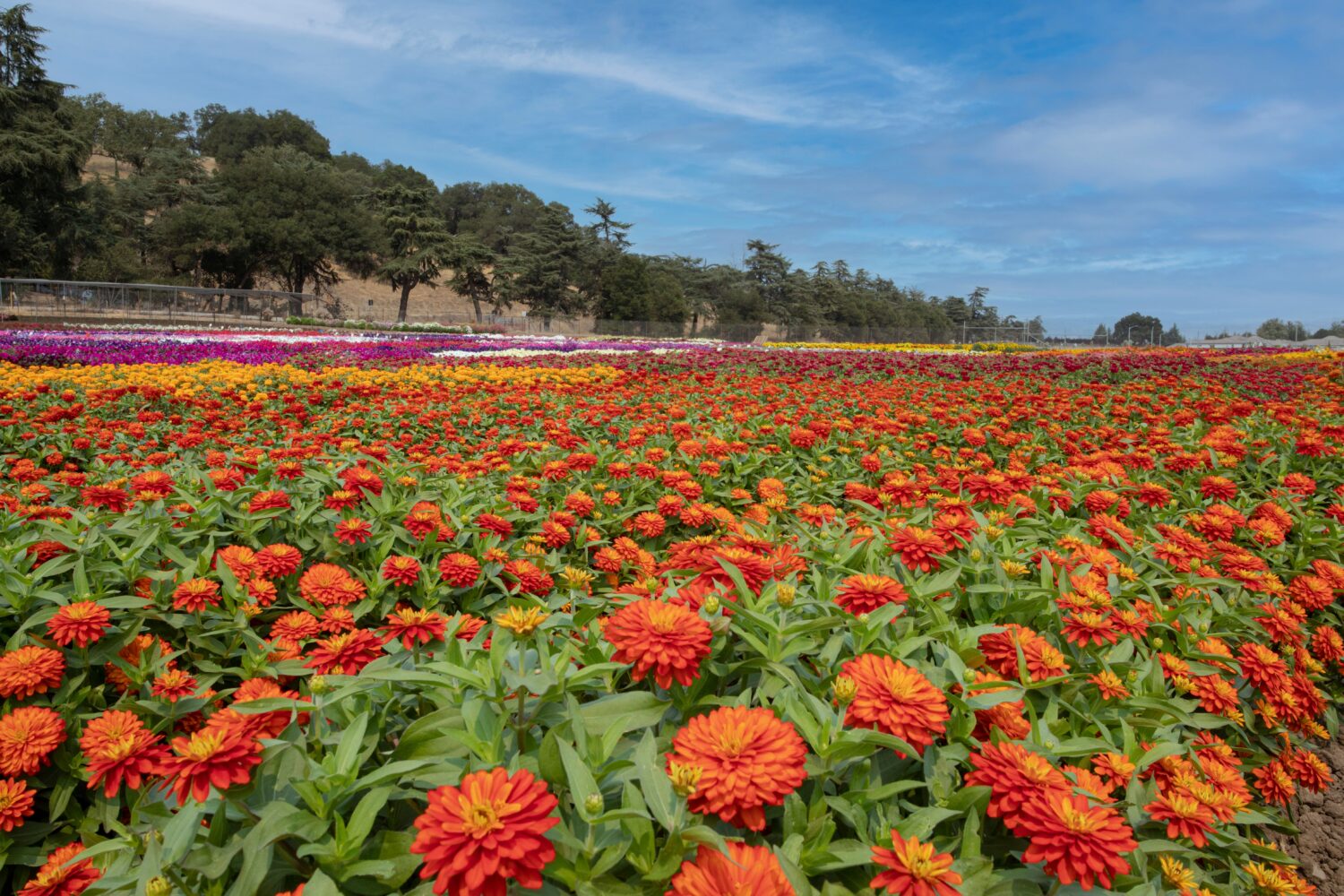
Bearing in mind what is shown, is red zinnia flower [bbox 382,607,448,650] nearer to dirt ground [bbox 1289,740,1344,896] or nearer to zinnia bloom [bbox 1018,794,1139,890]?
zinnia bloom [bbox 1018,794,1139,890]

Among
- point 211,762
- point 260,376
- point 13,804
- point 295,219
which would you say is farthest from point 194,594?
point 295,219

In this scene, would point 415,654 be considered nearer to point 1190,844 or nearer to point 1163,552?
point 1190,844

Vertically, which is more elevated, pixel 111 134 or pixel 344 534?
pixel 111 134

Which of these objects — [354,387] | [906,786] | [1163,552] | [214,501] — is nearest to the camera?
[906,786]

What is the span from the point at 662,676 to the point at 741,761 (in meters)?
0.23

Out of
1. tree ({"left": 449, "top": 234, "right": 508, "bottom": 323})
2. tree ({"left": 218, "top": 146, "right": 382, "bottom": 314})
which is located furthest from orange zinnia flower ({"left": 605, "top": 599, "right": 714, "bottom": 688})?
tree ({"left": 218, "top": 146, "right": 382, "bottom": 314})

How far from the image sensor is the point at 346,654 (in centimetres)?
153

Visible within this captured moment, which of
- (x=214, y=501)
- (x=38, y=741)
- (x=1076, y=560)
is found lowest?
(x=38, y=741)

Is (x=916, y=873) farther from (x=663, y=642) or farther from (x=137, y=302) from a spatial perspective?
(x=137, y=302)

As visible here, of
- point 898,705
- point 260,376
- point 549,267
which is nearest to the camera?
point 898,705

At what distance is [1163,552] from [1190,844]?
118 centimetres

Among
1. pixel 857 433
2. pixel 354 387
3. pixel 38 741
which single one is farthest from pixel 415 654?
pixel 354 387

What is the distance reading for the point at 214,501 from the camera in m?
2.67

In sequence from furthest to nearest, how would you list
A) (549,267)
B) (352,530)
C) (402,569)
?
(549,267)
(352,530)
(402,569)
